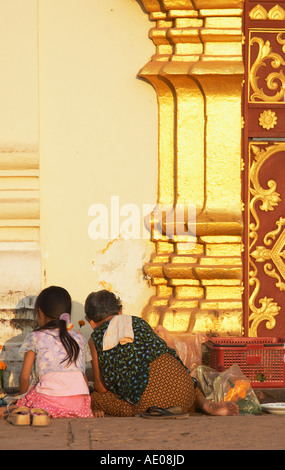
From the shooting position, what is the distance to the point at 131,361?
5.05 metres

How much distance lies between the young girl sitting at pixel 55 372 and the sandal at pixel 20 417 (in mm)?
135

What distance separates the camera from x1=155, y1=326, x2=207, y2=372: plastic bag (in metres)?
5.90

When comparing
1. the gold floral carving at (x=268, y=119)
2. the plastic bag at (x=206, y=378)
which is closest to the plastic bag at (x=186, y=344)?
the plastic bag at (x=206, y=378)

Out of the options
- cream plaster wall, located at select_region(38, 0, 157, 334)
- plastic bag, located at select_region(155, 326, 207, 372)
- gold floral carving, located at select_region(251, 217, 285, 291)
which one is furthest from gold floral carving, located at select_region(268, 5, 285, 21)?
plastic bag, located at select_region(155, 326, 207, 372)

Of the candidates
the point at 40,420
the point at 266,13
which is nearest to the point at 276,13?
the point at 266,13

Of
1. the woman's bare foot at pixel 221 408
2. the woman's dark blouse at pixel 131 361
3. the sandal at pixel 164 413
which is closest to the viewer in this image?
the sandal at pixel 164 413

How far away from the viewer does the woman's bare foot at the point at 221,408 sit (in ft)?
16.9

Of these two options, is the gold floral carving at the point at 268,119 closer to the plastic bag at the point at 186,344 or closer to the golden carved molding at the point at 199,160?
the golden carved molding at the point at 199,160

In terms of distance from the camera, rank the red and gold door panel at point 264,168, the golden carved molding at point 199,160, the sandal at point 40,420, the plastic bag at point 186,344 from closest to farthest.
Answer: the sandal at point 40,420 → the plastic bag at point 186,344 → the golden carved molding at point 199,160 → the red and gold door panel at point 264,168

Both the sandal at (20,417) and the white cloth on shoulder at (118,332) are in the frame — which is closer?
the sandal at (20,417)

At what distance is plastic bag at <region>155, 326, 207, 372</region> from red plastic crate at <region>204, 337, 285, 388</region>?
177 mm

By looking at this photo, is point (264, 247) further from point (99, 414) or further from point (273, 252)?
point (99, 414)
